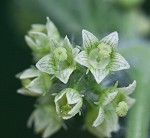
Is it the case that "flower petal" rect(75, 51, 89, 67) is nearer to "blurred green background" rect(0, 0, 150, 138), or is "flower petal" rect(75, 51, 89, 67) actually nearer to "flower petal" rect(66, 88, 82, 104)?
"flower petal" rect(66, 88, 82, 104)

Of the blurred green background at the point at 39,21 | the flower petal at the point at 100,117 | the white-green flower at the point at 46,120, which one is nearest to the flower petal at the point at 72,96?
the flower petal at the point at 100,117

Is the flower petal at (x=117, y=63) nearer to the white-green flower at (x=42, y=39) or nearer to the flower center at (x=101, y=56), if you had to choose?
the flower center at (x=101, y=56)

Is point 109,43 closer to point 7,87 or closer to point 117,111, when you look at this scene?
point 117,111

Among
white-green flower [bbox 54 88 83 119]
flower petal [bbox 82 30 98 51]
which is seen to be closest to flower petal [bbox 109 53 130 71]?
flower petal [bbox 82 30 98 51]

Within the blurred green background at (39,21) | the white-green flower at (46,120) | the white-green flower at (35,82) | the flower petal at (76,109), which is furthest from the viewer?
the blurred green background at (39,21)

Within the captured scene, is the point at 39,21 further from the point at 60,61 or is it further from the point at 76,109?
the point at 76,109

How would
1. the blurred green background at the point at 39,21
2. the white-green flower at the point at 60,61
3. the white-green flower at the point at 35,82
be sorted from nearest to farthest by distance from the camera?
1. the white-green flower at the point at 60,61
2. the white-green flower at the point at 35,82
3. the blurred green background at the point at 39,21
